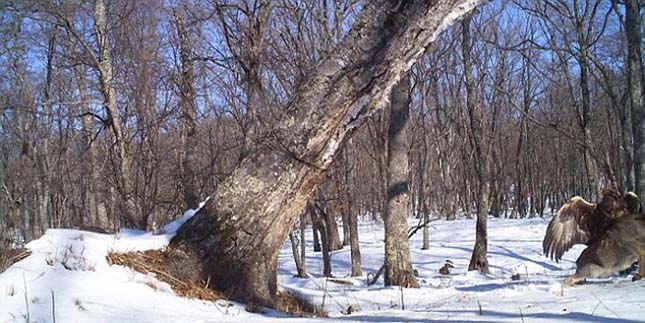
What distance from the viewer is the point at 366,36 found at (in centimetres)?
453

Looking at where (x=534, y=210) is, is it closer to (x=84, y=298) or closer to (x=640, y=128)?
(x=640, y=128)

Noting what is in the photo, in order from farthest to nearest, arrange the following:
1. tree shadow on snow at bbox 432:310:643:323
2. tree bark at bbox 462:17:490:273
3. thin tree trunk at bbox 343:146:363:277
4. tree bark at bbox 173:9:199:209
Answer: thin tree trunk at bbox 343:146:363:277
tree bark at bbox 462:17:490:273
tree bark at bbox 173:9:199:209
tree shadow on snow at bbox 432:310:643:323

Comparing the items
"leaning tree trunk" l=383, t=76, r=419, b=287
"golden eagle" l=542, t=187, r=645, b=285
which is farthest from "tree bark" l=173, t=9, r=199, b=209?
"golden eagle" l=542, t=187, r=645, b=285

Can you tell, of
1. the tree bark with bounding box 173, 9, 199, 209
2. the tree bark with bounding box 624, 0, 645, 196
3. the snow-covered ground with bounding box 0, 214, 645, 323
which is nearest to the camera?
the snow-covered ground with bounding box 0, 214, 645, 323

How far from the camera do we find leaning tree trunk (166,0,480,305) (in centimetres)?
447

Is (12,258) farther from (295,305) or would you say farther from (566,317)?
(566,317)

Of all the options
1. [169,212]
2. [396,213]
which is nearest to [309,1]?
[169,212]

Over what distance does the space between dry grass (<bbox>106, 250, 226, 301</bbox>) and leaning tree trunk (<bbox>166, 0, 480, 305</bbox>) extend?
133 mm

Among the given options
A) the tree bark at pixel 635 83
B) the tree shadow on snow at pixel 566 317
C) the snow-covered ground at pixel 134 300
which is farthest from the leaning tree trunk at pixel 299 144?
the tree bark at pixel 635 83

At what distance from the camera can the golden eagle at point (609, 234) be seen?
5488mm

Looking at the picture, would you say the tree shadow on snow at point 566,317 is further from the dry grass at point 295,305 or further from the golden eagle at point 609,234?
the golden eagle at point 609,234

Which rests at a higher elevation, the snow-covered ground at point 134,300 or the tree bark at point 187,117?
the tree bark at point 187,117

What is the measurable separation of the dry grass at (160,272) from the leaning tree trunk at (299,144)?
13cm

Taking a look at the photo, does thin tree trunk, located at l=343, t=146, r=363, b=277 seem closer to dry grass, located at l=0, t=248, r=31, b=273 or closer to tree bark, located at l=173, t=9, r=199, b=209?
tree bark, located at l=173, t=9, r=199, b=209
